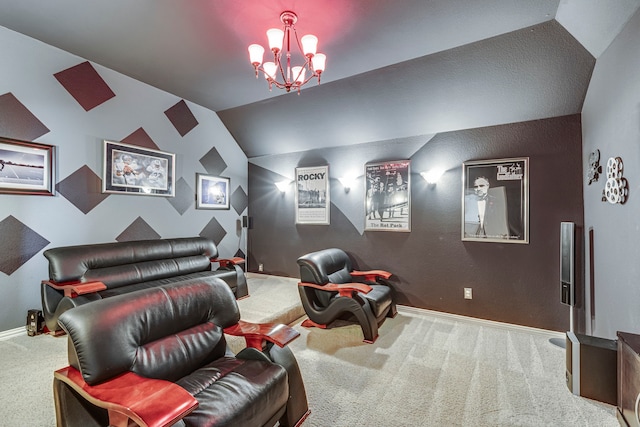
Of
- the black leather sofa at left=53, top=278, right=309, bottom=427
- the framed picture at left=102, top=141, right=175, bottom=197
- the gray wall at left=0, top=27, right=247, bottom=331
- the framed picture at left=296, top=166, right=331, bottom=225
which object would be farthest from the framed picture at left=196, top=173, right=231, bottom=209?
the black leather sofa at left=53, top=278, right=309, bottom=427

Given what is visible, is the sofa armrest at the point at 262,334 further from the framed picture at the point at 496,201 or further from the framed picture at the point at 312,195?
the framed picture at the point at 312,195

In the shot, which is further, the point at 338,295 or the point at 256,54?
the point at 338,295

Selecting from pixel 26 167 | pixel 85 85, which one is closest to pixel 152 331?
pixel 26 167

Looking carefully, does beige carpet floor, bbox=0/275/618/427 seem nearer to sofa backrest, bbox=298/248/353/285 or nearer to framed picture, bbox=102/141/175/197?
sofa backrest, bbox=298/248/353/285

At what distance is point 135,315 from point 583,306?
423 centimetres

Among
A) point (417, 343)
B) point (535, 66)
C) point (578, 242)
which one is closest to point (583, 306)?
point (578, 242)

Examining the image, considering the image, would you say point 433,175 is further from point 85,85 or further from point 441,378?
point 85,85

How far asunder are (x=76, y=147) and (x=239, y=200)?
2648mm

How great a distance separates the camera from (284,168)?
529 cm

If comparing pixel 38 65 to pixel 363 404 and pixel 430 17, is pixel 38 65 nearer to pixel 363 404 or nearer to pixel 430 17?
pixel 430 17

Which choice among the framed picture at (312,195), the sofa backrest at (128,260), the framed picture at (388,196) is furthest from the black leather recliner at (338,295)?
the sofa backrest at (128,260)

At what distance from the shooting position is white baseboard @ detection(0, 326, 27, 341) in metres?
2.84

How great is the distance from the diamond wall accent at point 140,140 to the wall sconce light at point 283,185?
6.73 ft

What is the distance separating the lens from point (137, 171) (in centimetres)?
396
